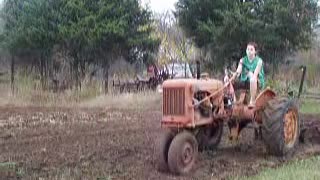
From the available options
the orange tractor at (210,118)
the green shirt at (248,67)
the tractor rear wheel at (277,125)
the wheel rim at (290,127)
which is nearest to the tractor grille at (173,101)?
the orange tractor at (210,118)

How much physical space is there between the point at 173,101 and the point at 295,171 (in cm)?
191

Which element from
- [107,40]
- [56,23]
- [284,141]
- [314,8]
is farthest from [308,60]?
[284,141]

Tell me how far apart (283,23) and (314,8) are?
5.95 feet

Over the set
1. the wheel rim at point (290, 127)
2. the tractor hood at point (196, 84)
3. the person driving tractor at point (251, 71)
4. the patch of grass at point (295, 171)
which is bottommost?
the patch of grass at point (295, 171)

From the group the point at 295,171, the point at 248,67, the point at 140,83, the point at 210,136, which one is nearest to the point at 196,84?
the point at 248,67

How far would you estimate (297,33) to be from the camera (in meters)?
20.8

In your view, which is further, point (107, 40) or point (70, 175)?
point (107, 40)

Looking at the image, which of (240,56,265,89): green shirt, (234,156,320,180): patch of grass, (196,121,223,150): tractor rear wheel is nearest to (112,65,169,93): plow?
(196,121,223,150): tractor rear wheel

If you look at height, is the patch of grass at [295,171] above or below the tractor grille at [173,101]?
below

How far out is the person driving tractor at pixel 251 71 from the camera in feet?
29.3

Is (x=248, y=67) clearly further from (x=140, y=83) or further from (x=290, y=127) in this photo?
(x=140, y=83)

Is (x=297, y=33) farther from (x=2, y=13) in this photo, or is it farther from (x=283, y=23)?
(x=2, y=13)

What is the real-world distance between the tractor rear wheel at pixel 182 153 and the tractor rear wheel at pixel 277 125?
1361 millimetres

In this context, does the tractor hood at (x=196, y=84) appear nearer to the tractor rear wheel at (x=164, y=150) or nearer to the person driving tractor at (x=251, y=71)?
the person driving tractor at (x=251, y=71)
